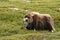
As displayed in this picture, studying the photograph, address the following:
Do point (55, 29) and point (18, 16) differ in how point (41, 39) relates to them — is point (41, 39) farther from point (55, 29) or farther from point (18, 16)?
point (18, 16)

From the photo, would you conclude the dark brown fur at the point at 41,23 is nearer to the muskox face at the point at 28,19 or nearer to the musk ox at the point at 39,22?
the musk ox at the point at 39,22

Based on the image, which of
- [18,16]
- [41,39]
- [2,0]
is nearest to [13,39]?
[41,39]

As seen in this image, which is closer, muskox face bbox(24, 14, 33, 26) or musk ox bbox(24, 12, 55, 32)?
muskox face bbox(24, 14, 33, 26)

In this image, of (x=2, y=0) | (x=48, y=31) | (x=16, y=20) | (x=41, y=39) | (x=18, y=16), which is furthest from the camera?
(x=2, y=0)

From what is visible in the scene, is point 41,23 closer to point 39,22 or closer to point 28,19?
point 39,22

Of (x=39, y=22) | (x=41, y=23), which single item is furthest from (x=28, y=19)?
(x=41, y=23)

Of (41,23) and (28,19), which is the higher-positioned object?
(28,19)

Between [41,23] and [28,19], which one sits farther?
[41,23]

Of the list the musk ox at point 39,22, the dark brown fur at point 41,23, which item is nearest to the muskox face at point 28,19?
the musk ox at point 39,22

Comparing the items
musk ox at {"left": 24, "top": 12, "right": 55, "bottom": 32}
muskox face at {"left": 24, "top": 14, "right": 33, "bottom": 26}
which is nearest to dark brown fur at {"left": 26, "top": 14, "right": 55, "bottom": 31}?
musk ox at {"left": 24, "top": 12, "right": 55, "bottom": 32}

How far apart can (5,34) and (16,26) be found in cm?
199

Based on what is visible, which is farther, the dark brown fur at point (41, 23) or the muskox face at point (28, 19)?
the dark brown fur at point (41, 23)

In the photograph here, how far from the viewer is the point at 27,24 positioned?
14.8 meters

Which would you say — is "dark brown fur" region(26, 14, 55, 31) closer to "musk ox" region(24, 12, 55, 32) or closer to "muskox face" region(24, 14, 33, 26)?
"musk ox" region(24, 12, 55, 32)
